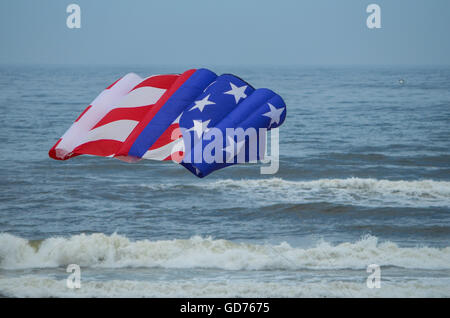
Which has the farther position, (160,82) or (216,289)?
(216,289)

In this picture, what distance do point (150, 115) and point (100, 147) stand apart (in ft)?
3.07

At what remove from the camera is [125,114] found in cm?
1028

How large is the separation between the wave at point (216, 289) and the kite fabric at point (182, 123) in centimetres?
249

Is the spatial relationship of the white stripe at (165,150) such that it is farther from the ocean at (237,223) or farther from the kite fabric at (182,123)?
the ocean at (237,223)

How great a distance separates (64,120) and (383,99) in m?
22.5

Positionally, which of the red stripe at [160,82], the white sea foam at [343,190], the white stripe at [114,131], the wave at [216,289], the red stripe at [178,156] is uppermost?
the red stripe at [160,82]

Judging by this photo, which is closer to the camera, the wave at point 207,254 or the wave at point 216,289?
the wave at point 216,289

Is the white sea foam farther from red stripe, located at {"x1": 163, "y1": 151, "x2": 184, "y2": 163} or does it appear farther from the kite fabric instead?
red stripe, located at {"x1": 163, "y1": 151, "x2": 184, "y2": 163}

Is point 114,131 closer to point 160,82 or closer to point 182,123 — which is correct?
point 182,123

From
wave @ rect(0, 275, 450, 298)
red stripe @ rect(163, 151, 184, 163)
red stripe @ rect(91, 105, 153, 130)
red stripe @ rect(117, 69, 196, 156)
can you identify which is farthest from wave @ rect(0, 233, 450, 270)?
red stripe @ rect(163, 151, 184, 163)

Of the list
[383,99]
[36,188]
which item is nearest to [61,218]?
[36,188]

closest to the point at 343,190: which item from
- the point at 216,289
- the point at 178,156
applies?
the point at 216,289

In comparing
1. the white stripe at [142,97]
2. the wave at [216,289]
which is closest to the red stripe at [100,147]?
the white stripe at [142,97]

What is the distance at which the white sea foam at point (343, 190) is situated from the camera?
17625 millimetres
